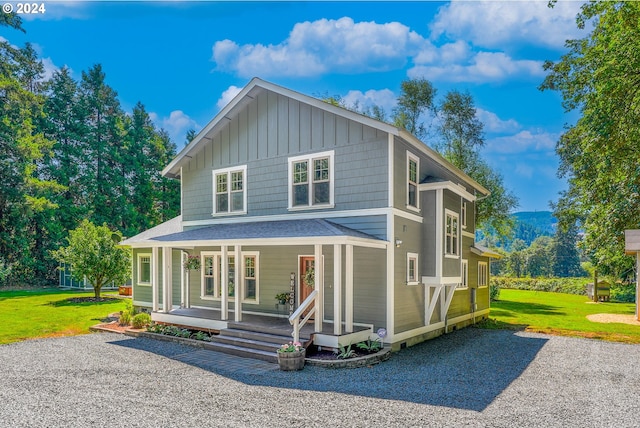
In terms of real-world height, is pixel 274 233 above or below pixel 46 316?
above

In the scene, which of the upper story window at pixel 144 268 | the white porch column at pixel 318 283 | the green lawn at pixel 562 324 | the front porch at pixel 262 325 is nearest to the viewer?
the front porch at pixel 262 325

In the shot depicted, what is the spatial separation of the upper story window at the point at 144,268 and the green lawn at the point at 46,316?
200 cm

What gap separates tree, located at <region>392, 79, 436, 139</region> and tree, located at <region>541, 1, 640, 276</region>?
11.2m

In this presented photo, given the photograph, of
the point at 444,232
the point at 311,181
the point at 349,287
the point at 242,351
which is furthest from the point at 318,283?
the point at 444,232

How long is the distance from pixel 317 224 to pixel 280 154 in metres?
3.01

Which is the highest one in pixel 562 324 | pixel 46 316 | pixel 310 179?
pixel 310 179

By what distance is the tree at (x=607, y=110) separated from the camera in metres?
12.2

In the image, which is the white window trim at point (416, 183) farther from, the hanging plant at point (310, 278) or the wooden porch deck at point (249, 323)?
the wooden porch deck at point (249, 323)

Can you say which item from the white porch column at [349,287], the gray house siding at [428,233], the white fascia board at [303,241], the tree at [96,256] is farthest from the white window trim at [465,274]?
the tree at [96,256]

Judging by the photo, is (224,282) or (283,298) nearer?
(224,282)

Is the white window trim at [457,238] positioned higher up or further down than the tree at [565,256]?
higher up

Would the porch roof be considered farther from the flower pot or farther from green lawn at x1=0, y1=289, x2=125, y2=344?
green lawn at x1=0, y1=289, x2=125, y2=344

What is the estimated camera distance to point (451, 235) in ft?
44.4

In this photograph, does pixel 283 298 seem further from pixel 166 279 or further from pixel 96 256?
pixel 96 256
